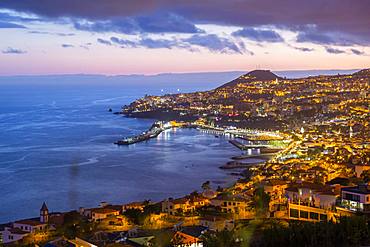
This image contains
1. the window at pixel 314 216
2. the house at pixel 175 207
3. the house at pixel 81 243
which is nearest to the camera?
the house at pixel 81 243

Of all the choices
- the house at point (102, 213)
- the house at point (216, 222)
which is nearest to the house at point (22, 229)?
the house at point (102, 213)

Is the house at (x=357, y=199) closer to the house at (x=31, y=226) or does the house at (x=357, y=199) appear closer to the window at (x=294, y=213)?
the window at (x=294, y=213)

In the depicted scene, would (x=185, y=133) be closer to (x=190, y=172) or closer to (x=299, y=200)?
(x=190, y=172)

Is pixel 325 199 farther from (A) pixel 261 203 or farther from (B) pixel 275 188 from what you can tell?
(B) pixel 275 188

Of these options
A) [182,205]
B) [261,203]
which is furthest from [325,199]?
[182,205]

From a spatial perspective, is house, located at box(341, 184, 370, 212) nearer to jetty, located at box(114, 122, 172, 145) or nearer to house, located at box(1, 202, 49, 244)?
house, located at box(1, 202, 49, 244)

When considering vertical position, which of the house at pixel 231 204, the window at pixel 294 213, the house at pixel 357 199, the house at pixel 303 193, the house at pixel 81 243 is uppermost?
the house at pixel 357 199

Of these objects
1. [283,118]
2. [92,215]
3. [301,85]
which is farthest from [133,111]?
[92,215]

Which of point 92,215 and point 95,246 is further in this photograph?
point 92,215
